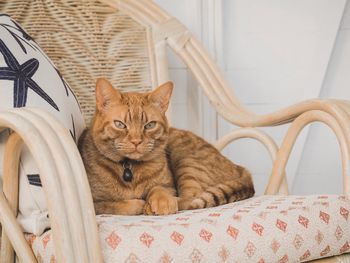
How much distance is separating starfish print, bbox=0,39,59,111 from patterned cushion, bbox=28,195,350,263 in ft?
0.94

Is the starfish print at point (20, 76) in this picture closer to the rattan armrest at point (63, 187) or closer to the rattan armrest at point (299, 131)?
the rattan armrest at point (63, 187)

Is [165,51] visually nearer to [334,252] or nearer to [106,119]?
[106,119]

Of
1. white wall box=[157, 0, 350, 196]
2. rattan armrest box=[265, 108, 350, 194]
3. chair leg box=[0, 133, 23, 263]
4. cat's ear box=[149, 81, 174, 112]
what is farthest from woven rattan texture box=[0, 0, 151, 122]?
chair leg box=[0, 133, 23, 263]

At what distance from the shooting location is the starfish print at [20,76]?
1228mm

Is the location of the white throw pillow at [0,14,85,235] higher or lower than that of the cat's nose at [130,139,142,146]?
higher

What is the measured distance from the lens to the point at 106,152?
1413 millimetres

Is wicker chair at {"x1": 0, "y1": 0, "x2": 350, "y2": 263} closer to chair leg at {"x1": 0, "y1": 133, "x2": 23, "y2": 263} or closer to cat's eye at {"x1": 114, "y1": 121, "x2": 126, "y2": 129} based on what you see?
cat's eye at {"x1": 114, "y1": 121, "x2": 126, "y2": 129}

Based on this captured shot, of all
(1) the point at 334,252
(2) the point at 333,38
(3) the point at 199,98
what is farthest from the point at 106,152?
(2) the point at 333,38

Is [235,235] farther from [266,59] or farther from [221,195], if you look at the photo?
[266,59]

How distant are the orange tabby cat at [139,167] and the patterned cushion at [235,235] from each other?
0.39ft

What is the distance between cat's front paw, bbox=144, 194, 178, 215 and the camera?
1.27 m

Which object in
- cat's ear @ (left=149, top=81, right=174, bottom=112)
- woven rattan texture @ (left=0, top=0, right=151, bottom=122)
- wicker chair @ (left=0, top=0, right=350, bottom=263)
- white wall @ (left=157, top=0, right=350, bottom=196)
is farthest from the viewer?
white wall @ (left=157, top=0, right=350, bottom=196)

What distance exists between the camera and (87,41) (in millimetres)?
1857

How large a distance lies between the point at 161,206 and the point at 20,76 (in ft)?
1.29
